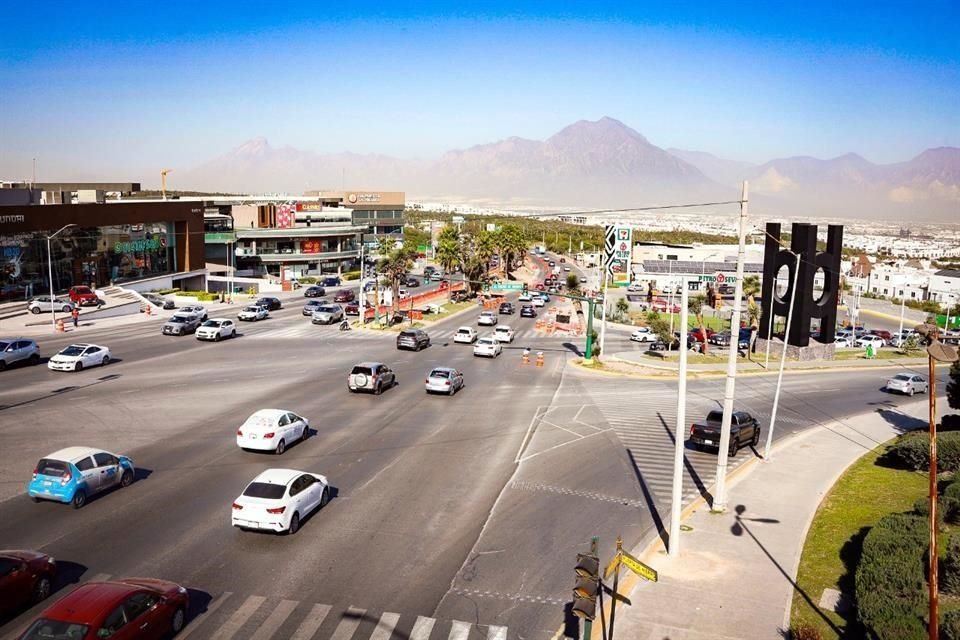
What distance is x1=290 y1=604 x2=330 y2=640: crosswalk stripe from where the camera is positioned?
1505cm

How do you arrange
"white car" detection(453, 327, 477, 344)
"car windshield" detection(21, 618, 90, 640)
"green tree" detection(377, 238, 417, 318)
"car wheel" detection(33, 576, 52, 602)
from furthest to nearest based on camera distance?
"green tree" detection(377, 238, 417, 318)
"white car" detection(453, 327, 477, 344)
"car wheel" detection(33, 576, 52, 602)
"car windshield" detection(21, 618, 90, 640)

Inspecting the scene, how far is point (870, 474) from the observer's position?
28.7 metres

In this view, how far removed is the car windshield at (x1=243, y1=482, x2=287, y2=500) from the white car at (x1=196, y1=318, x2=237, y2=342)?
39.8 metres

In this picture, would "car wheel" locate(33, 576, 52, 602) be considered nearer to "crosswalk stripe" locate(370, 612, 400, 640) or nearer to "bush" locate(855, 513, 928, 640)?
"crosswalk stripe" locate(370, 612, 400, 640)

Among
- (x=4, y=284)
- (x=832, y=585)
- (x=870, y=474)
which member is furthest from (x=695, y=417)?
(x=4, y=284)

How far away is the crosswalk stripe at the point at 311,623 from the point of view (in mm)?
15047

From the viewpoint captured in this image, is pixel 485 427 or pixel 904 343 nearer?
pixel 485 427

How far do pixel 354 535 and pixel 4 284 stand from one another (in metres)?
65.1

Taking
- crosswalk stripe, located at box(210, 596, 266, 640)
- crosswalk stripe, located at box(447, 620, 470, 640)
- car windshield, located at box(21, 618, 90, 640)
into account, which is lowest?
crosswalk stripe, located at box(447, 620, 470, 640)

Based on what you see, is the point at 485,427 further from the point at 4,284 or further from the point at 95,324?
the point at 4,284

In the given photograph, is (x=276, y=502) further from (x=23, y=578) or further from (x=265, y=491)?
(x=23, y=578)

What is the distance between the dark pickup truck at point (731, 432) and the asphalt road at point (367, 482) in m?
0.63

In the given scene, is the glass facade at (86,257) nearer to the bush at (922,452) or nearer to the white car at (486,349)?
the white car at (486,349)

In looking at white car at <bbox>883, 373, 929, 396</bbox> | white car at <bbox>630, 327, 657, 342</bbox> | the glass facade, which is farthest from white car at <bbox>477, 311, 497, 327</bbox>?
the glass facade
